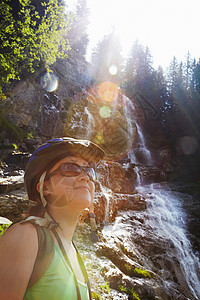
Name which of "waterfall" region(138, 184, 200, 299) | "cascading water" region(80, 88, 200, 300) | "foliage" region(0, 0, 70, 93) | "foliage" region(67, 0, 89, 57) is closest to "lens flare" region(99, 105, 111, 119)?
"waterfall" region(138, 184, 200, 299)

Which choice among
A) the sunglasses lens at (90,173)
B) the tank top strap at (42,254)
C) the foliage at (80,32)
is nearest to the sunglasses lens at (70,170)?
the sunglasses lens at (90,173)

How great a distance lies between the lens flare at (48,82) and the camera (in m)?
22.6

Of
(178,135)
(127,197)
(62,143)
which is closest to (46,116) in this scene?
(127,197)

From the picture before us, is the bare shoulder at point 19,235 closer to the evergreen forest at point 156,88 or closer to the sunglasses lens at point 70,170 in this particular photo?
the sunglasses lens at point 70,170

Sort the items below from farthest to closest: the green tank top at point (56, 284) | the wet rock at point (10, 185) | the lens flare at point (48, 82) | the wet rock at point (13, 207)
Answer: the lens flare at point (48, 82) → the wet rock at point (10, 185) → the wet rock at point (13, 207) → the green tank top at point (56, 284)

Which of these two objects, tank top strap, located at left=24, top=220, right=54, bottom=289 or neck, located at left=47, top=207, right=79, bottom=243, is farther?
neck, located at left=47, top=207, right=79, bottom=243

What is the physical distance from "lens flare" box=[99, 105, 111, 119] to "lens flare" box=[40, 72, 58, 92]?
733 cm

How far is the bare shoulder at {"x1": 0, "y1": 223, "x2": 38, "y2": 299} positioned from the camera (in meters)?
Answer: 1.04

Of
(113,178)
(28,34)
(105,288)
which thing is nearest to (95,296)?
(105,288)

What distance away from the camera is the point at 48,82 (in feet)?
77.7

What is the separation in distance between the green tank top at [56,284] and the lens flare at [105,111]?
83.9 feet

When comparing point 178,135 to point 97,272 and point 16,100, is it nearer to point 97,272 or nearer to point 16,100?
point 16,100

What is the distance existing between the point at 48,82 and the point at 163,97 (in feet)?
93.2

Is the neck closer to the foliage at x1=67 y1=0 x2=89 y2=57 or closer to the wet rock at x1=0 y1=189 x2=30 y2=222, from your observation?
the wet rock at x1=0 y1=189 x2=30 y2=222
